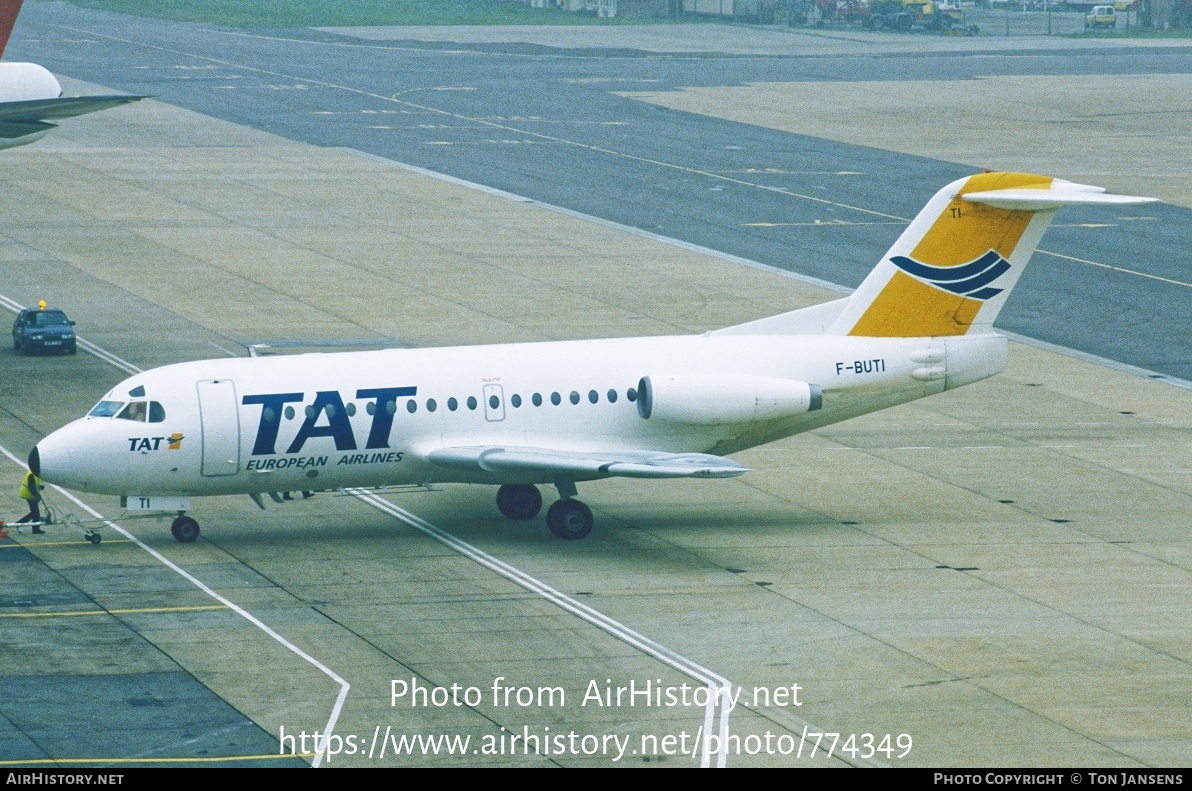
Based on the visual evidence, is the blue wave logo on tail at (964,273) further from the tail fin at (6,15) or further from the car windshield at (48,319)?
the tail fin at (6,15)

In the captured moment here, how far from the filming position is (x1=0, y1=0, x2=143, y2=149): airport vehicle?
40.4 meters

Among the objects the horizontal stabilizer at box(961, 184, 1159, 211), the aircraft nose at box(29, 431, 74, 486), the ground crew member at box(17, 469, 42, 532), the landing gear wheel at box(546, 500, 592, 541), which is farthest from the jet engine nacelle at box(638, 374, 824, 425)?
the ground crew member at box(17, 469, 42, 532)

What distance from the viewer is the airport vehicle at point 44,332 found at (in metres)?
45.0

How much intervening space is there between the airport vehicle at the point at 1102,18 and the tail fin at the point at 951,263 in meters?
115

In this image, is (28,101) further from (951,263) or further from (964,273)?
(964,273)

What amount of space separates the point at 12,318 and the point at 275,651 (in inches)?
1006

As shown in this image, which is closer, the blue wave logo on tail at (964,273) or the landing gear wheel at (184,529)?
the landing gear wheel at (184,529)

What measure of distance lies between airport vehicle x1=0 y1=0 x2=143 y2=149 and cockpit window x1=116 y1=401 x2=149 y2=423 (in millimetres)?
8448

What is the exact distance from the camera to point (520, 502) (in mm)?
34000

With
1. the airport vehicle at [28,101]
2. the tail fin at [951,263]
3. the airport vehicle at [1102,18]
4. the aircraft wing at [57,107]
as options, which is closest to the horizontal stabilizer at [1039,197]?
the tail fin at [951,263]

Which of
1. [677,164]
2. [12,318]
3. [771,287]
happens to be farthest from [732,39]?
[12,318]

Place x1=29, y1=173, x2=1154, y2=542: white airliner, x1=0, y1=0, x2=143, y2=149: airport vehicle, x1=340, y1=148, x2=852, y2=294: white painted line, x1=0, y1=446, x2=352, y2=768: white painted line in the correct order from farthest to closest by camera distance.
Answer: x1=340, y1=148, x2=852, y2=294: white painted line
x1=0, y1=0, x2=143, y2=149: airport vehicle
x1=29, y1=173, x2=1154, y2=542: white airliner
x1=0, y1=446, x2=352, y2=768: white painted line

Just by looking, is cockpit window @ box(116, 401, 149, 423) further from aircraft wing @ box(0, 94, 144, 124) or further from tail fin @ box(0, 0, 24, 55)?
tail fin @ box(0, 0, 24, 55)

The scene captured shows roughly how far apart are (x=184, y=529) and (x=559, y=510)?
21.0 ft
